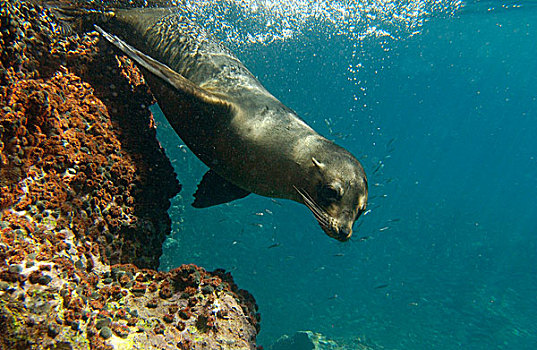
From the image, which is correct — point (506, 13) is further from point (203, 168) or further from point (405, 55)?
point (203, 168)

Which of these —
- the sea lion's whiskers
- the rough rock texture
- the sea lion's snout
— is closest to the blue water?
the sea lion's whiskers

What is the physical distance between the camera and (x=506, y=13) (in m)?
25.9

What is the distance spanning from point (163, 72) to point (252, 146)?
0.98 meters

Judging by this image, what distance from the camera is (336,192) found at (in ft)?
8.81

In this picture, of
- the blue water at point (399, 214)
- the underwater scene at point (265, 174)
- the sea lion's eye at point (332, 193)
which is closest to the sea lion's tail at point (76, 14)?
the underwater scene at point (265, 174)

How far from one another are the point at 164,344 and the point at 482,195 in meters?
55.4

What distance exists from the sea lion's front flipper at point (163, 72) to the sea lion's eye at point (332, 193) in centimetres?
121

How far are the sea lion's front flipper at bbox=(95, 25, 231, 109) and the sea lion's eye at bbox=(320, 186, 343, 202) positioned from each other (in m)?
1.21

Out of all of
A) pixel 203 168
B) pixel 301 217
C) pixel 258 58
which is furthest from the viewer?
pixel 301 217

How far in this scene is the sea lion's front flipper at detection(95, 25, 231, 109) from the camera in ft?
8.43

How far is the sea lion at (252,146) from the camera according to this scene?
271 cm

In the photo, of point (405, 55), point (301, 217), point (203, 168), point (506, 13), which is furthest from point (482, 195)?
point (203, 168)

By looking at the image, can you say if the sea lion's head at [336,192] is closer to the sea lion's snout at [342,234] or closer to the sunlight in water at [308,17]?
the sea lion's snout at [342,234]

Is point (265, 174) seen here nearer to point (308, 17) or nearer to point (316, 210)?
point (316, 210)
